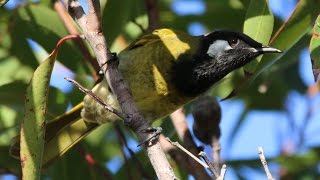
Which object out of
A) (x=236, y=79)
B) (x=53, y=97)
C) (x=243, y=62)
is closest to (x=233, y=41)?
(x=243, y=62)

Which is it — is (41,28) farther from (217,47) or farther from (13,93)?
(217,47)

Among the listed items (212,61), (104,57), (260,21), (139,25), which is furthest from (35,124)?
(139,25)

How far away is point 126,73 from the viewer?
8.85ft

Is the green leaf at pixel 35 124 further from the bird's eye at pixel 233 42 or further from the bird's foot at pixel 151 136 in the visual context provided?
the bird's eye at pixel 233 42

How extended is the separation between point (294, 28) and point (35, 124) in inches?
39.3

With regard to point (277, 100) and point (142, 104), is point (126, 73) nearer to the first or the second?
point (142, 104)

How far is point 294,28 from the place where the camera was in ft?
8.18

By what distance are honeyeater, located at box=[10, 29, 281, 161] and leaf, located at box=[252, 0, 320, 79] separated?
79 millimetres

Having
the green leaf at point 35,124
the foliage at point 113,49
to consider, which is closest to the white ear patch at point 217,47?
the foliage at point 113,49

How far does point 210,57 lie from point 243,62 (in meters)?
0.13

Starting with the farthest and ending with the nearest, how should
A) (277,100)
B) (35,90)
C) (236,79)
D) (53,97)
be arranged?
1. (277,100)
2. (236,79)
3. (53,97)
4. (35,90)

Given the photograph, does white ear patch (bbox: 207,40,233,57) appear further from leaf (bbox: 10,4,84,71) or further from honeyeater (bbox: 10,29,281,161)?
leaf (bbox: 10,4,84,71)

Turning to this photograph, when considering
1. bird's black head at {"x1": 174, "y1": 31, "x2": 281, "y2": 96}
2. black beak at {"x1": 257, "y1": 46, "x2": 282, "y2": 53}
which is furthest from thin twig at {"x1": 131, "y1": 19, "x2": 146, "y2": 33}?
black beak at {"x1": 257, "y1": 46, "x2": 282, "y2": 53}

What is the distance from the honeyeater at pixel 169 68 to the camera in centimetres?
269
